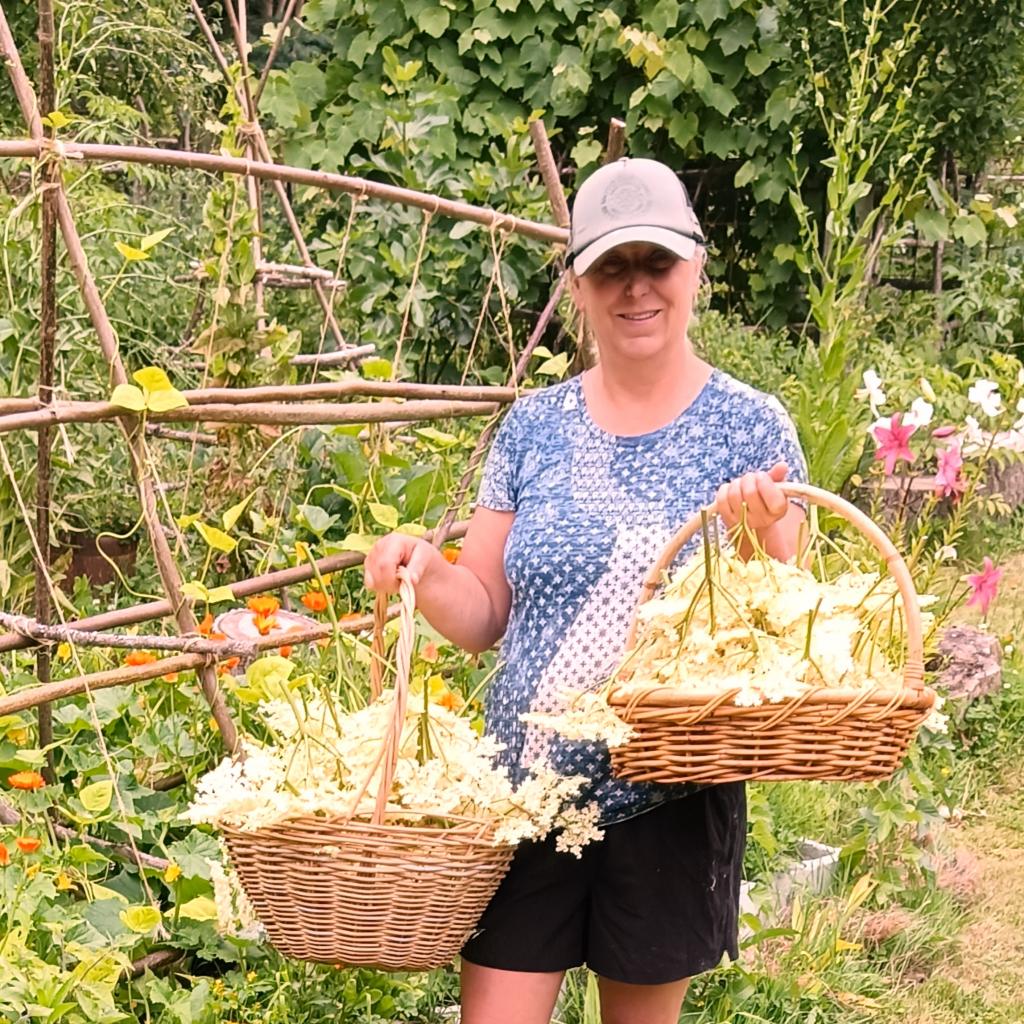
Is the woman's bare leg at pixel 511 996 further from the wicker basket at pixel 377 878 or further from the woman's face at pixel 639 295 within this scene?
the woman's face at pixel 639 295

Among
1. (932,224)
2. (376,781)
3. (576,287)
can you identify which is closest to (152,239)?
(576,287)

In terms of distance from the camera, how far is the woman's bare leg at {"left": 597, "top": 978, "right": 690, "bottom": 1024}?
1.94 metres

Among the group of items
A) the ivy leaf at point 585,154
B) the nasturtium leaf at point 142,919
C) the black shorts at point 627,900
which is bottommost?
the nasturtium leaf at point 142,919

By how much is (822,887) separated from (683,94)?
4.07 metres

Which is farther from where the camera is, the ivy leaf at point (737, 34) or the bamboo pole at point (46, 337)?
the ivy leaf at point (737, 34)

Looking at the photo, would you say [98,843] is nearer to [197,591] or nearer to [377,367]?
[197,591]

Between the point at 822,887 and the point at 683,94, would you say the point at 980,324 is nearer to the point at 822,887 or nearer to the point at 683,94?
the point at 683,94

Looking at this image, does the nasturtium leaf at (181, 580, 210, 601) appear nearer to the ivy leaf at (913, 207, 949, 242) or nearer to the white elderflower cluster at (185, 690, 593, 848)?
the white elderflower cluster at (185, 690, 593, 848)

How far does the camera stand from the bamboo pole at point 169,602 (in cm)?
233

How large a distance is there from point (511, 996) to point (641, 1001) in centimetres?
18

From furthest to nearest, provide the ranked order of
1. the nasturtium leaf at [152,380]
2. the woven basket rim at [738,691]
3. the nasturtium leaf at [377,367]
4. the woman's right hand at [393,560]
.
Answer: the nasturtium leaf at [377,367]
the nasturtium leaf at [152,380]
the woman's right hand at [393,560]
the woven basket rim at [738,691]

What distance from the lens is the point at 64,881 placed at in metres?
2.18

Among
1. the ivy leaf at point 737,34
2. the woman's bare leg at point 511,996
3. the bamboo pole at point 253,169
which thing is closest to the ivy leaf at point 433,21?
the ivy leaf at point 737,34

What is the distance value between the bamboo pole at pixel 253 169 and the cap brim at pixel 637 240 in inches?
34.4
